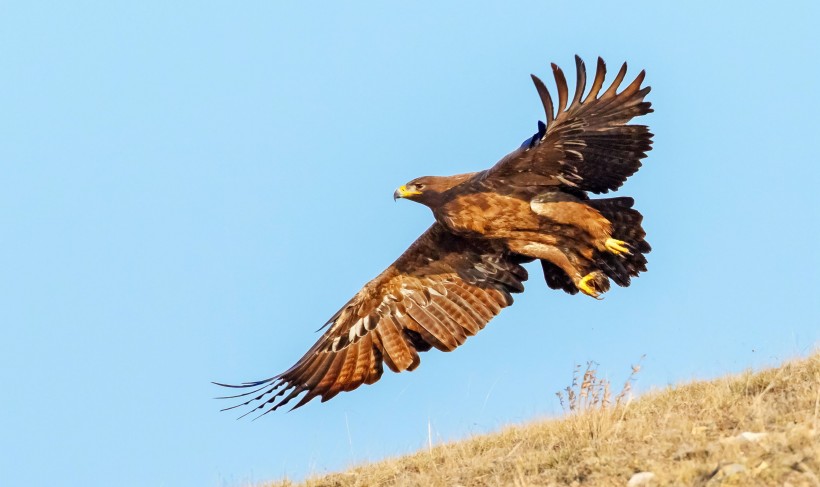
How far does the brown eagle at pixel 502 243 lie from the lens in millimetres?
9125

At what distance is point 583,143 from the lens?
30.4 feet

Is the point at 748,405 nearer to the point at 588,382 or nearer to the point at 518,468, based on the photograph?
the point at 588,382

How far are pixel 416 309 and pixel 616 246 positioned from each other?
6.96ft

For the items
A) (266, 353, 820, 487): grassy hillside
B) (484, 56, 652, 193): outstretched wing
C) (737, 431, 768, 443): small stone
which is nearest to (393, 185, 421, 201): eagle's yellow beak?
(484, 56, 652, 193): outstretched wing

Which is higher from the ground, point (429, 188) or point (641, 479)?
point (429, 188)

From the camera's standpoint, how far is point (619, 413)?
7.11 m

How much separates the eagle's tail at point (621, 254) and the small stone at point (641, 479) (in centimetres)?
458

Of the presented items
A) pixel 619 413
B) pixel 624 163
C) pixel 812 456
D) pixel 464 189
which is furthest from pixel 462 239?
pixel 812 456

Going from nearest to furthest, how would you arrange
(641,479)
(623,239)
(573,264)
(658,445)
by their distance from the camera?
(641,479) → (658,445) → (623,239) → (573,264)

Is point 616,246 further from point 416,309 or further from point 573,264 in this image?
point 416,309

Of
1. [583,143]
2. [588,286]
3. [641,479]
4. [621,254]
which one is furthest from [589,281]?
[641,479]

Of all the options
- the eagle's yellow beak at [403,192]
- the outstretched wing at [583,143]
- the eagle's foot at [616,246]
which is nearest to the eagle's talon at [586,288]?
the eagle's foot at [616,246]

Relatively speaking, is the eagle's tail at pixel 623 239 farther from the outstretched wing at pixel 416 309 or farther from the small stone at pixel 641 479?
the small stone at pixel 641 479

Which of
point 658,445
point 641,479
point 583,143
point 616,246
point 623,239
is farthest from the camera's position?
point 623,239
